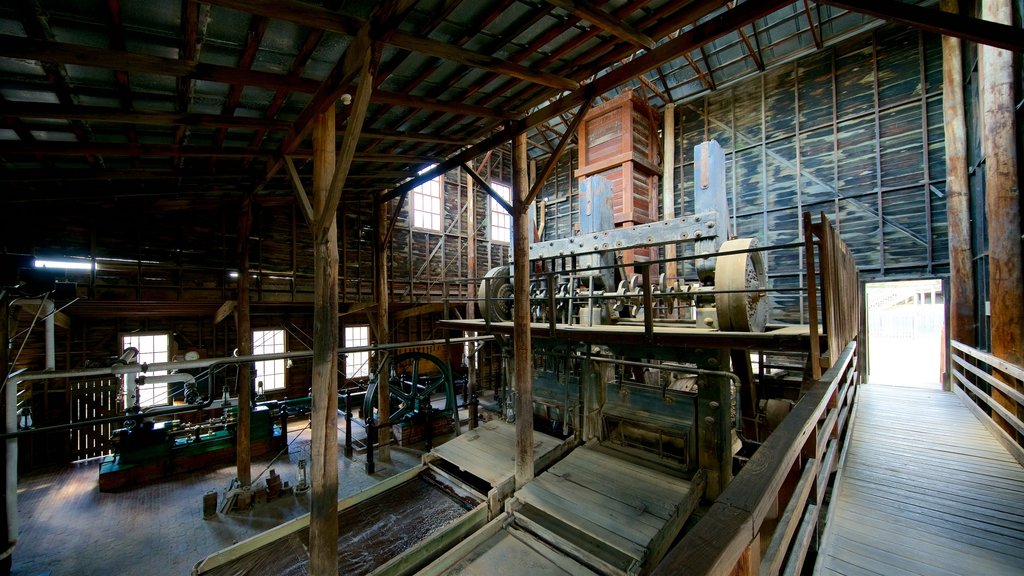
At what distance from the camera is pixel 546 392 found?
7062mm

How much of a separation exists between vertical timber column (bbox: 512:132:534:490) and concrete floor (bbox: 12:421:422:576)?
12.6ft

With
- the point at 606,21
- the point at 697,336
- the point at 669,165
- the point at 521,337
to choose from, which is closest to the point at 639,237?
the point at 697,336

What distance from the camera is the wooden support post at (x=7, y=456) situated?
381 cm

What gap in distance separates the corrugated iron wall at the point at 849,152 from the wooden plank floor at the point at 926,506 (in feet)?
17.9

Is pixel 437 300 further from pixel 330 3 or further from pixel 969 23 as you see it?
pixel 969 23

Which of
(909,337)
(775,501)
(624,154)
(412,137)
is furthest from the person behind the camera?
(909,337)

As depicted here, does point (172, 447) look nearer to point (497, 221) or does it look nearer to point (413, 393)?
point (413, 393)

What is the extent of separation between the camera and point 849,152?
10367 millimetres

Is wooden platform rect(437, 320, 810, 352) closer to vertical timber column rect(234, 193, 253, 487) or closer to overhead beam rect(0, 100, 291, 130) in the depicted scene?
overhead beam rect(0, 100, 291, 130)

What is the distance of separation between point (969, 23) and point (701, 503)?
5.16 meters

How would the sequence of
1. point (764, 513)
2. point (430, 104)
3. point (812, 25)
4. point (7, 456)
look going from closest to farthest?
point (764, 513)
point (7, 456)
point (430, 104)
point (812, 25)

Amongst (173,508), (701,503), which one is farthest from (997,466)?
(173,508)

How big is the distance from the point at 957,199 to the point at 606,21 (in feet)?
32.9

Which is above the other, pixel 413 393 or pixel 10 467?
pixel 10 467
